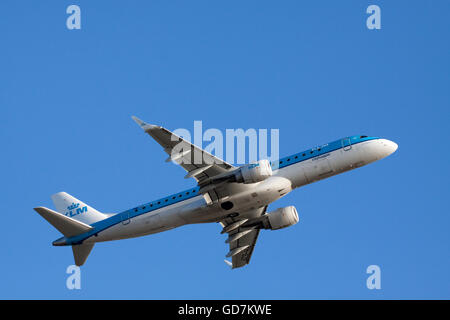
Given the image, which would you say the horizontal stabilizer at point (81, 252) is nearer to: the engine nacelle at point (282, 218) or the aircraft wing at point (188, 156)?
the aircraft wing at point (188, 156)

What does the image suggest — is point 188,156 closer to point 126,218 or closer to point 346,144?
point 126,218

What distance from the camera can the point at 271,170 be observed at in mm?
57438

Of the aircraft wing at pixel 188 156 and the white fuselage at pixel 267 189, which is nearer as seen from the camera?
the aircraft wing at pixel 188 156

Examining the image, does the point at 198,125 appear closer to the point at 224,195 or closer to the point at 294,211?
the point at 224,195

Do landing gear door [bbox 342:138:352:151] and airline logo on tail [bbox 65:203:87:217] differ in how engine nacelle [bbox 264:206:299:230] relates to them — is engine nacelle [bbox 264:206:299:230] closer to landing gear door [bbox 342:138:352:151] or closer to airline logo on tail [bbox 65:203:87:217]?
landing gear door [bbox 342:138:352:151]

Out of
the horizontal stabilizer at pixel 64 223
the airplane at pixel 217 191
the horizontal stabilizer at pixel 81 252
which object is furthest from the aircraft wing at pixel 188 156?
the horizontal stabilizer at pixel 81 252

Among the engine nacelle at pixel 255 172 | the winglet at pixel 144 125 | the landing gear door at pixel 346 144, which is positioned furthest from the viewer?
the landing gear door at pixel 346 144

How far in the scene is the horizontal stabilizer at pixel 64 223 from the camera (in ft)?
197

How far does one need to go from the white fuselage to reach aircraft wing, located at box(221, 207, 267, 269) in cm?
472

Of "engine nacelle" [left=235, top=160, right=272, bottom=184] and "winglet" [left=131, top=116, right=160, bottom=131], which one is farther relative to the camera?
"engine nacelle" [left=235, top=160, right=272, bottom=184]

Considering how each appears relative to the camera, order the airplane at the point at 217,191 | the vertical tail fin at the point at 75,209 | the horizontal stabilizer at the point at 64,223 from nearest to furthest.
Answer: the airplane at the point at 217,191, the horizontal stabilizer at the point at 64,223, the vertical tail fin at the point at 75,209

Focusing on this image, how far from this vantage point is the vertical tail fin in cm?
6498

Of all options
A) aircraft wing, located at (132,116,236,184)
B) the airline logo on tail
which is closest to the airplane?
aircraft wing, located at (132,116,236,184)

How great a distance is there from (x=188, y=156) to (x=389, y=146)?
1726cm
